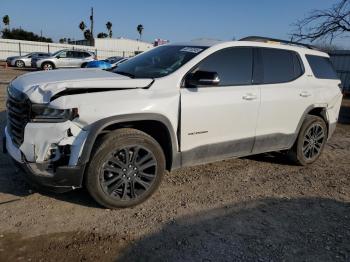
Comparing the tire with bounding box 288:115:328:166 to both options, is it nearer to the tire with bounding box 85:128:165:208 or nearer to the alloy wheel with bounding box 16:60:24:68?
the tire with bounding box 85:128:165:208

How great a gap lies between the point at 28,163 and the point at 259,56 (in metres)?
3.29

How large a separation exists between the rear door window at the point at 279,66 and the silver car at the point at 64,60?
2241cm

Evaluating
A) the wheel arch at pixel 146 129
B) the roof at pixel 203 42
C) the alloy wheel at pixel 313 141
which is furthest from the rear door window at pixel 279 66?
the wheel arch at pixel 146 129

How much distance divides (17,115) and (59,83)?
2.04 ft

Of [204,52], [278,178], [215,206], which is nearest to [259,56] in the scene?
[204,52]

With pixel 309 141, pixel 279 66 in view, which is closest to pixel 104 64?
pixel 309 141

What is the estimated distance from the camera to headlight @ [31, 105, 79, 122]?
11.9 feet

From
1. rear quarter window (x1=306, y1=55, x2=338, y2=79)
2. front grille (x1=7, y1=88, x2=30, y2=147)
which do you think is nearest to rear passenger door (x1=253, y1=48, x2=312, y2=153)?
rear quarter window (x1=306, y1=55, x2=338, y2=79)

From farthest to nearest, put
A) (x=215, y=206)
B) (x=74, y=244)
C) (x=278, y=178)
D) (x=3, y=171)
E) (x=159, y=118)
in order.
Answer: (x=278, y=178) → (x=3, y=171) → (x=215, y=206) → (x=159, y=118) → (x=74, y=244)

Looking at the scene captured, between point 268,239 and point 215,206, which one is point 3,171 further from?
point 268,239

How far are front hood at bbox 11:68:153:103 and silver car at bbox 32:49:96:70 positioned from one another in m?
23.0

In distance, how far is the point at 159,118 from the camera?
4.15 meters

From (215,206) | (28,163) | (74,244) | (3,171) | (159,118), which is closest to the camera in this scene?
(74,244)

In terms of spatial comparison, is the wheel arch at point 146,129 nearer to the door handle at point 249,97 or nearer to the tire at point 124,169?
the tire at point 124,169
